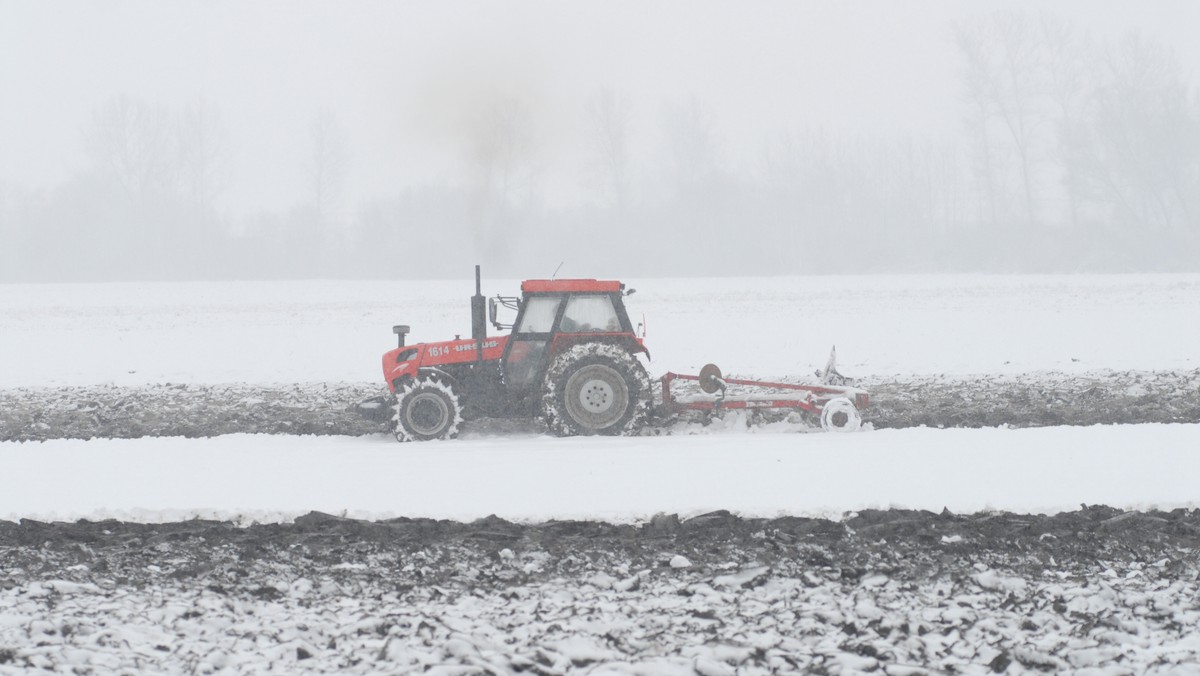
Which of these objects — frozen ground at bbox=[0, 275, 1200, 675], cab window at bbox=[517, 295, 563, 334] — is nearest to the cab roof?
cab window at bbox=[517, 295, 563, 334]

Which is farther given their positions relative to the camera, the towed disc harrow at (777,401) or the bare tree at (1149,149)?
the bare tree at (1149,149)

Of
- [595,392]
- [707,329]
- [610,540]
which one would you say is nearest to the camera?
[610,540]

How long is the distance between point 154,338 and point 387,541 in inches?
618

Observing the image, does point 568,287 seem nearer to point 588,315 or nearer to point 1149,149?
point 588,315

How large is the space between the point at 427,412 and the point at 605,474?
273 centimetres

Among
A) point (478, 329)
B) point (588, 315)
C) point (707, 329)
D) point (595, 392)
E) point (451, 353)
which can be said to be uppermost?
point (707, 329)

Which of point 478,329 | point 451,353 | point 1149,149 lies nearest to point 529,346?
point 478,329

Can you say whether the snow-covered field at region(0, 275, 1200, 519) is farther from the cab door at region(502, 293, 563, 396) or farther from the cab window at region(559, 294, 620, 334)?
the cab window at region(559, 294, 620, 334)

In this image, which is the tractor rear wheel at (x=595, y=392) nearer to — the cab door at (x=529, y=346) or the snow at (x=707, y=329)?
the cab door at (x=529, y=346)

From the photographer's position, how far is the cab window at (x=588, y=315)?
11.1 m

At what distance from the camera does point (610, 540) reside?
6.85 meters

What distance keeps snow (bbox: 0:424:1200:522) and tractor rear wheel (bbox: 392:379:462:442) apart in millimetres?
234

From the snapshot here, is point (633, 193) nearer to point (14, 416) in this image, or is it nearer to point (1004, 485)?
point (14, 416)

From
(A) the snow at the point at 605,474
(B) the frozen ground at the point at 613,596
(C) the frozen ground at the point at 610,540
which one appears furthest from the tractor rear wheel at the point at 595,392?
(B) the frozen ground at the point at 613,596
